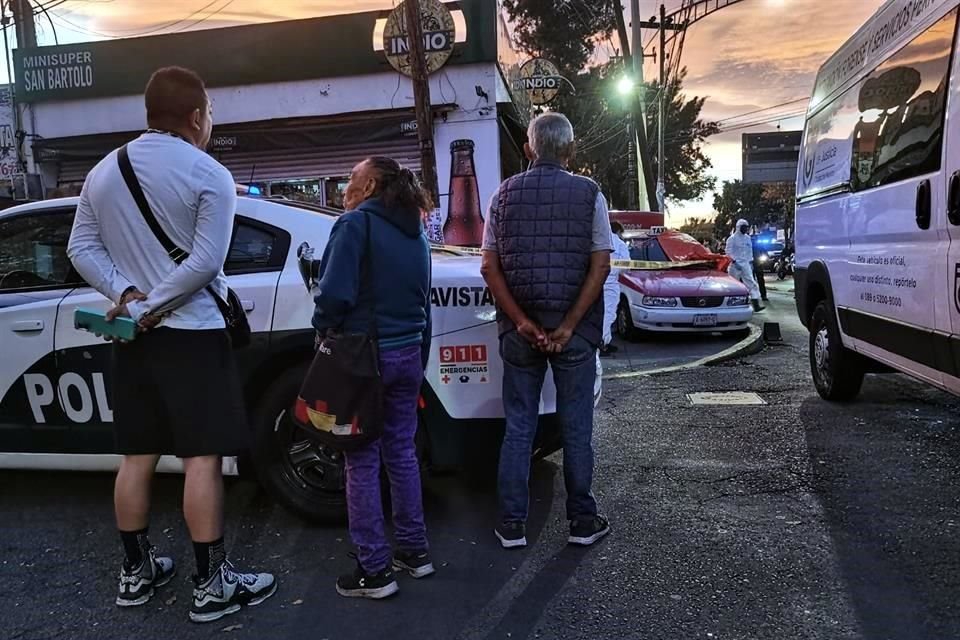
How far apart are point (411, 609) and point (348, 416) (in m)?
0.77

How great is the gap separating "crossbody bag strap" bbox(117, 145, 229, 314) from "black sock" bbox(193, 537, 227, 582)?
1037 mm

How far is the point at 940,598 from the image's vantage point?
2713mm

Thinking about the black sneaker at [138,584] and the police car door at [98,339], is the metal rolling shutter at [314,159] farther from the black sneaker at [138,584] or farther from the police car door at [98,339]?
the black sneaker at [138,584]

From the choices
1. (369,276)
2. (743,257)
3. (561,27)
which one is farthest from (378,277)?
(561,27)

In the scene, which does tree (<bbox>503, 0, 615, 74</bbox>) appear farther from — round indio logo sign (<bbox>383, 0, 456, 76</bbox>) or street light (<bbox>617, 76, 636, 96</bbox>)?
round indio logo sign (<bbox>383, 0, 456, 76</bbox>)

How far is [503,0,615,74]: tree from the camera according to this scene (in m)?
28.8

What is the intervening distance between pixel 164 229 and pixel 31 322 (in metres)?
1.47

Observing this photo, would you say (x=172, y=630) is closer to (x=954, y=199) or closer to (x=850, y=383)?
(x=954, y=199)

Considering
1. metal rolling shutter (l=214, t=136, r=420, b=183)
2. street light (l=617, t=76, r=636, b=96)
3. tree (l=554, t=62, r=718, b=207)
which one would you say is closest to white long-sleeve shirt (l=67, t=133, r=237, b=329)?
metal rolling shutter (l=214, t=136, r=420, b=183)

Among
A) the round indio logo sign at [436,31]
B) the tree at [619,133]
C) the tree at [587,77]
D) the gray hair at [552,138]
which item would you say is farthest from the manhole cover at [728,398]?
the tree at [587,77]

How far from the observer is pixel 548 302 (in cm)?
314

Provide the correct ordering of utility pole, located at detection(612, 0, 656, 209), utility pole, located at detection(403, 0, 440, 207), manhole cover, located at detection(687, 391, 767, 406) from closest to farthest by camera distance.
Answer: manhole cover, located at detection(687, 391, 767, 406) < utility pole, located at detection(403, 0, 440, 207) < utility pole, located at detection(612, 0, 656, 209)

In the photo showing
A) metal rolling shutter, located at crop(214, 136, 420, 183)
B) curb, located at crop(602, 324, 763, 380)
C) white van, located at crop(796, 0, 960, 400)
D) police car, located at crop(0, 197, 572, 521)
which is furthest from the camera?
metal rolling shutter, located at crop(214, 136, 420, 183)

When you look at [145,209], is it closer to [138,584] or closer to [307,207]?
[307,207]
